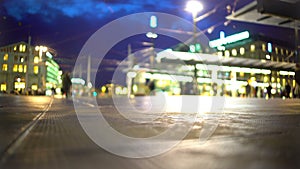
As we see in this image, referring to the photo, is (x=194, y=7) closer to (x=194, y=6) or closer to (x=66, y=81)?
(x=194, y=6)

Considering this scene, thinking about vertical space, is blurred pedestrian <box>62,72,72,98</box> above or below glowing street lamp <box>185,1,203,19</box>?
below

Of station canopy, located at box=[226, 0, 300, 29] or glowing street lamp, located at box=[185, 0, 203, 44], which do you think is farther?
glowing street lamp, located at box=[185, 0, 203, 44]

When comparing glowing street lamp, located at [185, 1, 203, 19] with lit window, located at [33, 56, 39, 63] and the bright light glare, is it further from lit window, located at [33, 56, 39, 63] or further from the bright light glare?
lit window, located at [33, 56, 39, 63]

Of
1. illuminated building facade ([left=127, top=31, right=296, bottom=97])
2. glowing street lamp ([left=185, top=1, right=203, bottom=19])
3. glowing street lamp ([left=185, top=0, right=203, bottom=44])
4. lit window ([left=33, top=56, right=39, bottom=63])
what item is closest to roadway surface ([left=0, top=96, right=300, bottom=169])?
lit window ([left=33, top=56, right=39, bottom=63])

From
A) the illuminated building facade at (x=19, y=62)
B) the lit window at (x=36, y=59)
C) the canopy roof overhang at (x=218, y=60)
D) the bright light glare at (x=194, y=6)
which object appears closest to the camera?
the illuminated building facade at (x=19, y=62)

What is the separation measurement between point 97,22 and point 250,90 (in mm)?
20102

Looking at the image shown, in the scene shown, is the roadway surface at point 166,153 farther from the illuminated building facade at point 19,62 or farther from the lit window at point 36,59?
the lit window at point 36,59

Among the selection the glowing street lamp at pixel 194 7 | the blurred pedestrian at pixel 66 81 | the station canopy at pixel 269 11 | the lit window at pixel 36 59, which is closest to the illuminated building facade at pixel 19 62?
the lit window at pixel 36 59

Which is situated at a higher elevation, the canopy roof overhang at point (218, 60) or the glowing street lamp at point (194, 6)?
the glowing street lamp at point (194, 6)

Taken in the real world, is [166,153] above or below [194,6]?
below

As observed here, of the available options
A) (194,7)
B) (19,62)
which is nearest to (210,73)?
(194,7)

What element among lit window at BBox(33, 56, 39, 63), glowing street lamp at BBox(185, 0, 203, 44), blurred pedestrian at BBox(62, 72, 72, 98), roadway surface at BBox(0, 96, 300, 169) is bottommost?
roadway surface at BBox(0, 96, 300, 169)

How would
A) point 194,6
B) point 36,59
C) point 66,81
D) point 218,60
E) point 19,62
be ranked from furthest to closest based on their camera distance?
point 218,60 < point 194,6 < point 66,81 < point 36,59 < point 19,62

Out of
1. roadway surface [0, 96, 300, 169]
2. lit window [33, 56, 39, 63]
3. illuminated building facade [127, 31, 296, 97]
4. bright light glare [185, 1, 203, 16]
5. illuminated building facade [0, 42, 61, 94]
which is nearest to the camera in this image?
roadway surface [0, 96, 300, 169]
